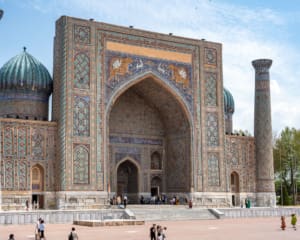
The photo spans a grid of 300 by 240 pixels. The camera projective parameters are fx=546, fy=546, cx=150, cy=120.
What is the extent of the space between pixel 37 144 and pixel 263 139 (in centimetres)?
972

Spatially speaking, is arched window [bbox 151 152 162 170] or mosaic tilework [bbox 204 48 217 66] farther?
arched window [bbox 151 152 162 170]

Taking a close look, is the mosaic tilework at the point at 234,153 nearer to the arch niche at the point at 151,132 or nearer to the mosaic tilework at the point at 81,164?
the arch niche at the point at 151,132

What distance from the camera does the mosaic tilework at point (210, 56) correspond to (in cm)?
2223

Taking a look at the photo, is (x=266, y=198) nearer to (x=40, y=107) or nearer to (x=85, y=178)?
(x=85, y=178)

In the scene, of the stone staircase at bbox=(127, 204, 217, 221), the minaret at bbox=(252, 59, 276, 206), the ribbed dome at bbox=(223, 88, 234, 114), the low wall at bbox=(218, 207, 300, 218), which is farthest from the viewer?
the ribbed dome at bbox=(223, 88, 234, 114)

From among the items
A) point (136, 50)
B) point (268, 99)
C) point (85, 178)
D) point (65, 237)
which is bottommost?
point (65, 237)

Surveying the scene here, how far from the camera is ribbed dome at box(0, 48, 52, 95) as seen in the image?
787 inches

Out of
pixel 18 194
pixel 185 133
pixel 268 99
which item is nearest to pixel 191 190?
pixel 185 133

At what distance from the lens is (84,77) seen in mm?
19109

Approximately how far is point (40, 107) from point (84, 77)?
91.0 inches

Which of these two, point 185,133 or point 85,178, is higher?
point 185,133

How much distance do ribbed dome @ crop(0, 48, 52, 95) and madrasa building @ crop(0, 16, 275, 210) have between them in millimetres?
41

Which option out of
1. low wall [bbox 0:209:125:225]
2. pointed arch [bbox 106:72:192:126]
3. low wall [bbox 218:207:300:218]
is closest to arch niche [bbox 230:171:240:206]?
low wall [bbox 218:207:300:218]

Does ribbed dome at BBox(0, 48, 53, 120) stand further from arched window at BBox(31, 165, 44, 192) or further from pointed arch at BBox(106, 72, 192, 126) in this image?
pointed arch at BBox(106, 72, 192, 126)
